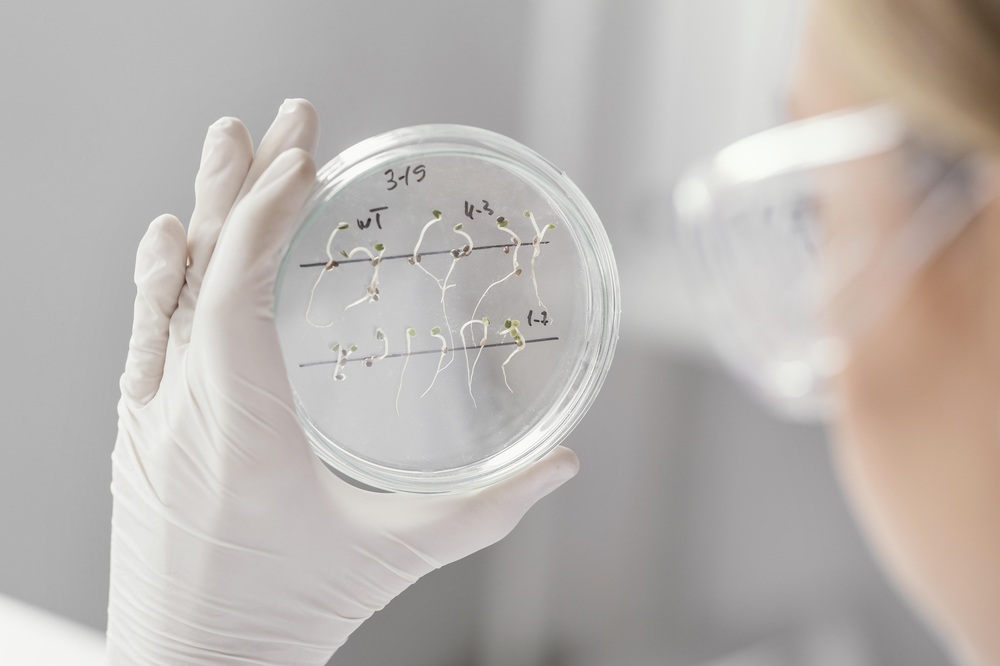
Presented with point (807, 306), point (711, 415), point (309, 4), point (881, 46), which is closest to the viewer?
point (881, 46)

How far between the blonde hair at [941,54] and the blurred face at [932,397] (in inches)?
3.0

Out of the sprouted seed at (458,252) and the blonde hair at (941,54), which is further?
the sprouted seed at (458,252)

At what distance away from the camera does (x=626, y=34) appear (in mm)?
1395

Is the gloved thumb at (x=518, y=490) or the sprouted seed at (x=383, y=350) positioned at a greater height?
the sprouted seed at (x=383, y=350)

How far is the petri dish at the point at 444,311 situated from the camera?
0.79 meters

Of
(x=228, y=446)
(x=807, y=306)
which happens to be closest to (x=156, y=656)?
(x=228, y=446)

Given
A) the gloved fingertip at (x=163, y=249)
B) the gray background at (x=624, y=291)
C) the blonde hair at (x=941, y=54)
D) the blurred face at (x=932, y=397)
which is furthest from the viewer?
the gray background at (x=624, y=291)

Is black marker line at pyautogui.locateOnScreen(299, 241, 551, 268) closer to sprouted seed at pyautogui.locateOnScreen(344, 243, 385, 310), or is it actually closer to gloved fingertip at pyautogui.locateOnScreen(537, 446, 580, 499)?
sprouted seed at pyautogui.locateOnScreen(344, 243, 385, 310)

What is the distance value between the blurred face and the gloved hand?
338 millimetres

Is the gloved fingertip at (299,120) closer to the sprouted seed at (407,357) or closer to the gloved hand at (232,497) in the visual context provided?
the gloved hand at (232,497)

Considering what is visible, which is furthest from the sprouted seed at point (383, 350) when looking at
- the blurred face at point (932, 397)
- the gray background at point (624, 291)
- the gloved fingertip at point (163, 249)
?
the gray background at point (624, 291)

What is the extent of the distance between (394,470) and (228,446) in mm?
174

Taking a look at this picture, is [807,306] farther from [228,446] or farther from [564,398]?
[228,446]

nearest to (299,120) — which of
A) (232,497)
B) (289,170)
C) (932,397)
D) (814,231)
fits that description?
(289,170)
